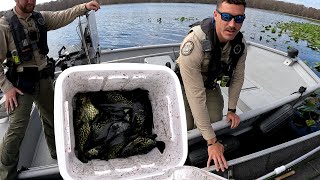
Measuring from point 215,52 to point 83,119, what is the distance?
1.38 metres

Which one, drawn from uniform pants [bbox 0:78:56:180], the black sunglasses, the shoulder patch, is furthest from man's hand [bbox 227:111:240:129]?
uniform pants [bbox 0:78:56:180]

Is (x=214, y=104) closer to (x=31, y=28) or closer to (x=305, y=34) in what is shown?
(x=31, y=28)

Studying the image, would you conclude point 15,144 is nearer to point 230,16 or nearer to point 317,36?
point 230,16

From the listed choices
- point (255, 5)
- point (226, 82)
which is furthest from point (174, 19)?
point (226, 82)

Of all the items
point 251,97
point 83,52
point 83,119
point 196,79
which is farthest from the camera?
point 251,97

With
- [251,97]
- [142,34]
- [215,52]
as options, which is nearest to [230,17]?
[215,52]

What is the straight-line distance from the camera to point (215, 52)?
99.3 inches

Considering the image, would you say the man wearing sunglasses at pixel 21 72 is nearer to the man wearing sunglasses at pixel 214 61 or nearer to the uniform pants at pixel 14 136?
the uniform pants at pixel 14 136

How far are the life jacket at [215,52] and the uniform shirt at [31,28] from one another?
1.41m

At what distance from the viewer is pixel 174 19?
23922 millimetres

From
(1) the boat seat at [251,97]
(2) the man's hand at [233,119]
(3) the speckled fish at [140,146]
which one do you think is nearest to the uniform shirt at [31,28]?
(3) the speckled fish at [140,146]

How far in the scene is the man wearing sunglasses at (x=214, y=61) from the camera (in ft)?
7.45

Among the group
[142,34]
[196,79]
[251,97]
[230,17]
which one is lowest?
[142,34]

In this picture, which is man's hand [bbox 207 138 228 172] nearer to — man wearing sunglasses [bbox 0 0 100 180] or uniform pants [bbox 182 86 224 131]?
uniform pants [bbox 182 86 224 131]
